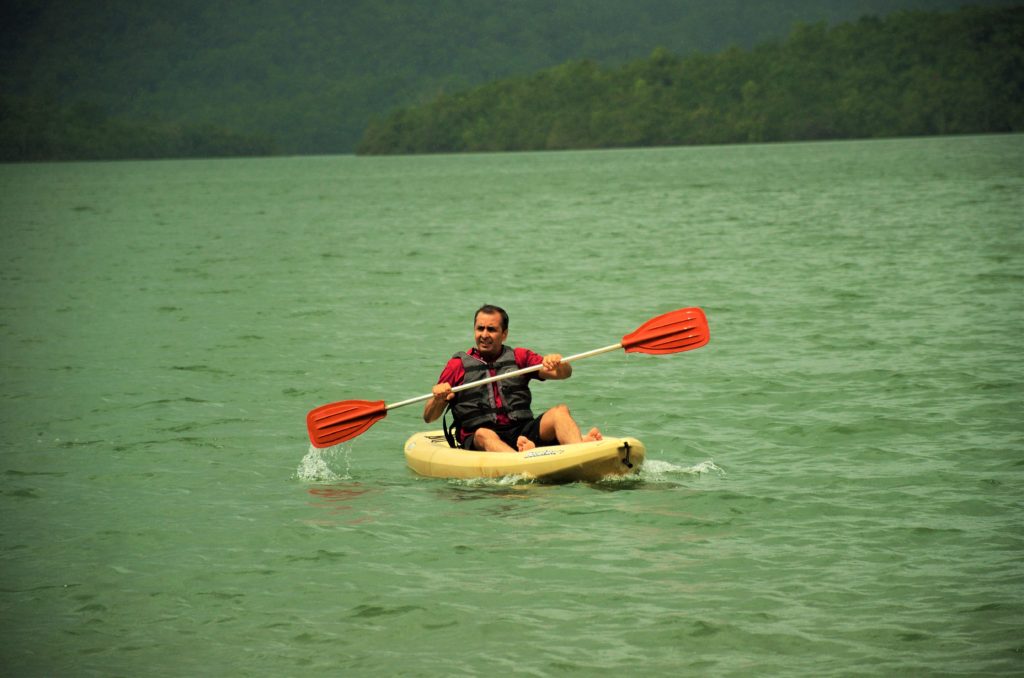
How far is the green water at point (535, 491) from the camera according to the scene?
20.8 ft

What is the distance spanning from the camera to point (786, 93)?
158 meters

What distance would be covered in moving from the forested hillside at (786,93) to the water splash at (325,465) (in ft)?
469

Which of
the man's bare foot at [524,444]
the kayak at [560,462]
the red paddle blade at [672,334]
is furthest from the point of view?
the red paddle blade at [672,334]

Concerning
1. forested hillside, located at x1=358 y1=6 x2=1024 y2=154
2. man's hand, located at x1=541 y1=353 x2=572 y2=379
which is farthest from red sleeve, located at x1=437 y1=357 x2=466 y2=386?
forested hillside, located at x1=358 y1=6 x2=1024 y2=154

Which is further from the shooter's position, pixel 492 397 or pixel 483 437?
pixel 492 397

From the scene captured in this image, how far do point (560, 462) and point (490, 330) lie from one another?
3.36 ft

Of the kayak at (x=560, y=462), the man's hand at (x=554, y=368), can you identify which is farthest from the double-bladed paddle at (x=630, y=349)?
the kayak at (x=560, y=462)

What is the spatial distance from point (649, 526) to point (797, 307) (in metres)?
11.3

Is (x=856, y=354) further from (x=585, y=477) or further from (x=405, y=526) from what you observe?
(x=405, y=526)

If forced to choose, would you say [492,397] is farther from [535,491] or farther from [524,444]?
[535,491]

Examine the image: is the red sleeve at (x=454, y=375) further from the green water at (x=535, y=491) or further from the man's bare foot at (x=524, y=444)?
the green water at (x=535, y=491)

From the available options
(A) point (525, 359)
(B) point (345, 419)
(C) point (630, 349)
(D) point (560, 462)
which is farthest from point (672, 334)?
(B) point (345, 419)

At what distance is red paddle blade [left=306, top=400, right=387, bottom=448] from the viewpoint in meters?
9.76

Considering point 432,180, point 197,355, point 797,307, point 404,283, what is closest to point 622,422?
point 197,355
